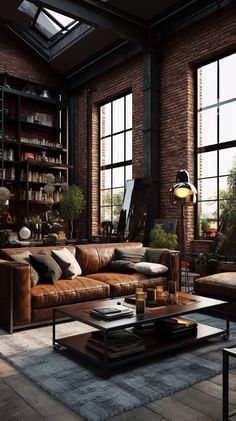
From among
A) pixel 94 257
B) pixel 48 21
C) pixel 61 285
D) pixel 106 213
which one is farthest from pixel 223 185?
pixel 48 21

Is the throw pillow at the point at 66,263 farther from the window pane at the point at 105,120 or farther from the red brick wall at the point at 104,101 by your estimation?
the window pane at the point at 105,120

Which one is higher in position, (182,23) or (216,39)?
(182,23)

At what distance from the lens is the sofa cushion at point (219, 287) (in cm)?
383

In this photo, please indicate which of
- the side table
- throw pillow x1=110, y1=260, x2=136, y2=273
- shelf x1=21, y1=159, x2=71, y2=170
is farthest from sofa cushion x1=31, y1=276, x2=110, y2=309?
shelf x1=21, y1=159, x2=71, y2=170

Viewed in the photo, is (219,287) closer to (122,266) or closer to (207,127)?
(122,266)

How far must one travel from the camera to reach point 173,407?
213cm

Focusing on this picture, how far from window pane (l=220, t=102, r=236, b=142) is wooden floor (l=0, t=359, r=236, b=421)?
4.90 meters

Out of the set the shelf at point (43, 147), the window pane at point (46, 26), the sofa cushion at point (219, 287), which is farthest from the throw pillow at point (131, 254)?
the window pane at point (46, 26)

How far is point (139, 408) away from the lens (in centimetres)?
212

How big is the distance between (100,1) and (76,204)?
4.05 meters

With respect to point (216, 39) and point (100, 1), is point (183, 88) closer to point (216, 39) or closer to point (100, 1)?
point (216, 39)

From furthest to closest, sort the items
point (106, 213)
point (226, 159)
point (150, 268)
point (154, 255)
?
point (106, 213)
point (226, 159)
point (154, 255)
point (150, 268)

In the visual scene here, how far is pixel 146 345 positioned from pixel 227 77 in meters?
5.34

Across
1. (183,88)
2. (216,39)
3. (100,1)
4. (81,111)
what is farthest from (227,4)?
(81,111)
